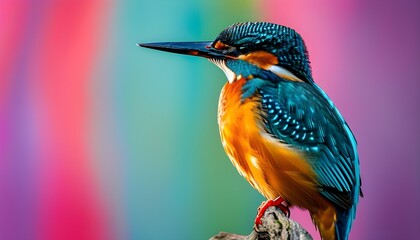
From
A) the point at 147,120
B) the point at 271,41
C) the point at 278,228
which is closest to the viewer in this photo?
the point at 278,228

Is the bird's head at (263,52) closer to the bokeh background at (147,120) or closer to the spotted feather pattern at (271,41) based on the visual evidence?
the spotted feather pattern at (271,41)

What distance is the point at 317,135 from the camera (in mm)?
1006

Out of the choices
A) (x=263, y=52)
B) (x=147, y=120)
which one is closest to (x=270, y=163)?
(x=263, y=52)

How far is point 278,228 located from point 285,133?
0.52 feet

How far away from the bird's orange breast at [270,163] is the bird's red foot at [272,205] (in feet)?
0.04

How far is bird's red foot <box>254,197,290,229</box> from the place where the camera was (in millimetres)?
992

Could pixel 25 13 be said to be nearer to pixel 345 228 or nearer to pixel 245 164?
pixel 245 164

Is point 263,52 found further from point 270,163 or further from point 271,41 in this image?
point 270,163

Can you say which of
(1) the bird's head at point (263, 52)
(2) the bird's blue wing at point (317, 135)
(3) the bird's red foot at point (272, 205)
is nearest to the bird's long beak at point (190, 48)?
Result: (1) the bird's head at point (263, 52)

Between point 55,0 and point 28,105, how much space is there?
0.72 ft

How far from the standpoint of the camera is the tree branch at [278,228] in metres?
0.92

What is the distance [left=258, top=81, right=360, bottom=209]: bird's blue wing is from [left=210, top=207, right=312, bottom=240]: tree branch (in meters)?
0.09

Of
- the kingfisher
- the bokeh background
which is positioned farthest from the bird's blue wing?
the bokeh background

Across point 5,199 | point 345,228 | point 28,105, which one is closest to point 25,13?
point 28,105
